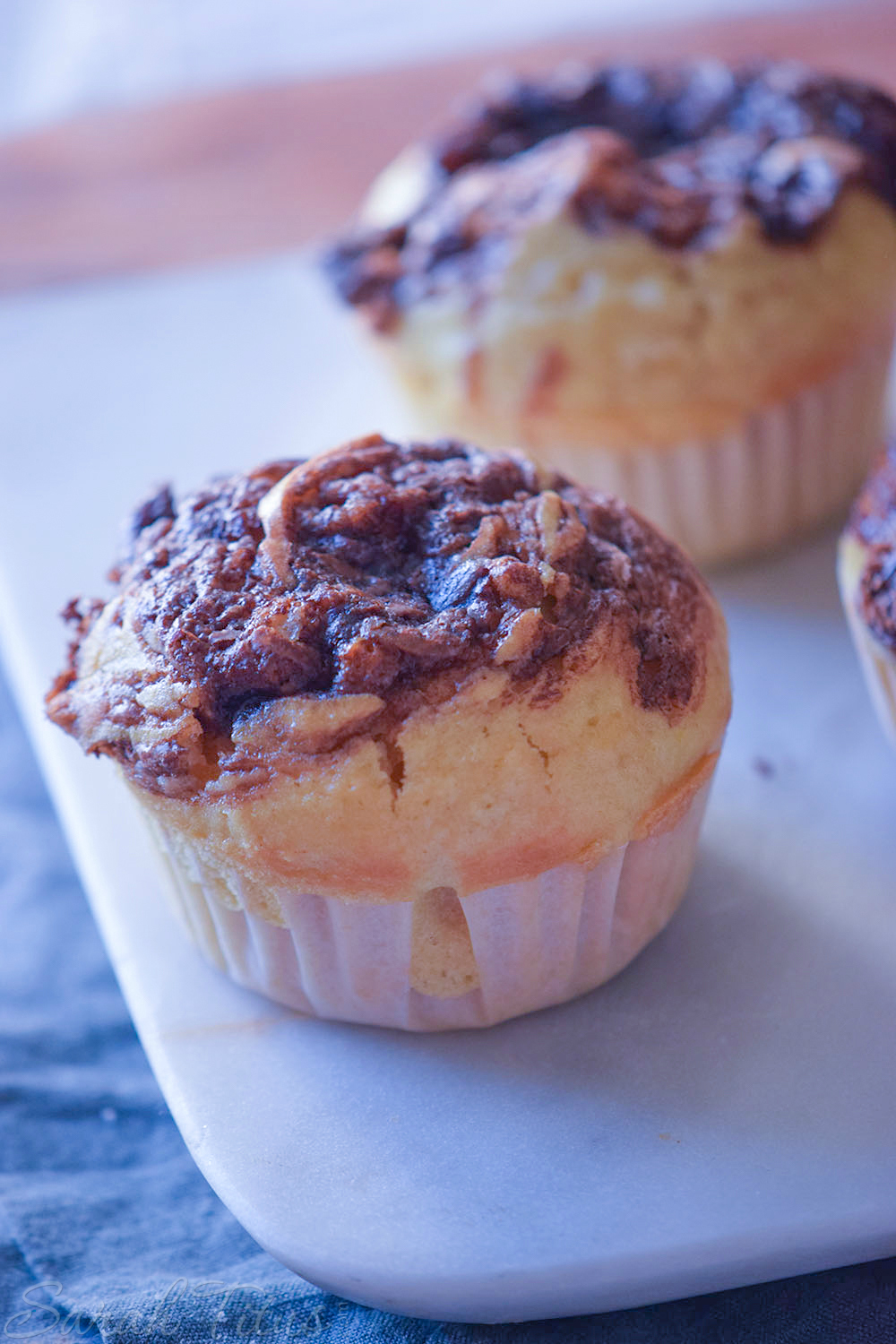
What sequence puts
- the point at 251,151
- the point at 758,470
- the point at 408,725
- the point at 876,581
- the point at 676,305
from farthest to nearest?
the point at 251,151 < the point at 758,470 < the point at 676,305 < the point at 876,581 < the point at 408,725

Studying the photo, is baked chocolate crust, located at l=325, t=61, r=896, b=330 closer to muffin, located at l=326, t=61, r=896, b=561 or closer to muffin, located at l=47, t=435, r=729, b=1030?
muffin, located at l=326, t=61, r=896, b=561

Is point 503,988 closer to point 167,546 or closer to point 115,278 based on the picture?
point 167,546

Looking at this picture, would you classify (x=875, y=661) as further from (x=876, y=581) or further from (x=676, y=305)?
(x=676, y=305)

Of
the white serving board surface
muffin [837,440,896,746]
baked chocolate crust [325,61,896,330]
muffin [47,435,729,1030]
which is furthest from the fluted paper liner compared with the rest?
baked chocolate crust [325,61,896,330]

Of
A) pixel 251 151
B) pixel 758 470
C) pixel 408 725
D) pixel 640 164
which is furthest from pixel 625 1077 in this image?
pixel 251 151

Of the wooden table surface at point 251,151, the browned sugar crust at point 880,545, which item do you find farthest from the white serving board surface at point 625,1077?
the wooden table surface at point 251,151

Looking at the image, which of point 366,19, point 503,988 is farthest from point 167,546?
point 366,19

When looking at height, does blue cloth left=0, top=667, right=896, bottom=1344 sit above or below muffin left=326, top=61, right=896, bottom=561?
below
